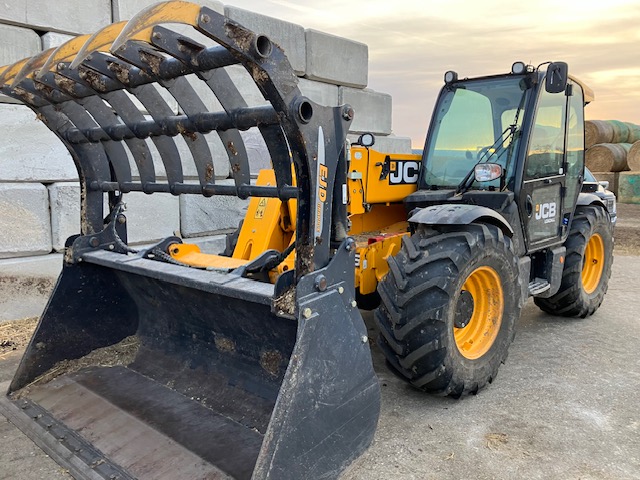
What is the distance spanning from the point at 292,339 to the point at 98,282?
5.39ft

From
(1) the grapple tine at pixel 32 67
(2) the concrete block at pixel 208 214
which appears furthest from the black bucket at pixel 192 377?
(2) the concrete block at pixel 208 214

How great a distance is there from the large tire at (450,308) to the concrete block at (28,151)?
12.4 feet

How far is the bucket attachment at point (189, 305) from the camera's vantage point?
2389 mm

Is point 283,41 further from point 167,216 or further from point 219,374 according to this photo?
point 219,374

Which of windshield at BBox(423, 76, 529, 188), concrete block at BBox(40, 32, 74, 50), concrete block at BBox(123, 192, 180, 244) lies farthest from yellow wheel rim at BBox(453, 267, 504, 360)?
concrete block at BBox(40, 32, 74, 50)

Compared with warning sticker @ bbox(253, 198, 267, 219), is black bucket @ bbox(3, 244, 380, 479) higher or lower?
lower

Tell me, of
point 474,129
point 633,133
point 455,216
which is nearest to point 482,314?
point 455,216

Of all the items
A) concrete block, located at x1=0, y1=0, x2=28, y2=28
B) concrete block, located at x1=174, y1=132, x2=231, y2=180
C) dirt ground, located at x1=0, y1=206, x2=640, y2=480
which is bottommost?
dirt ground, located at x1=0, y1=206, x2=640, y2=480

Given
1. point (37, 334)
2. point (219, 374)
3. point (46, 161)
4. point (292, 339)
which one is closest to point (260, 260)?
point (292, 339)

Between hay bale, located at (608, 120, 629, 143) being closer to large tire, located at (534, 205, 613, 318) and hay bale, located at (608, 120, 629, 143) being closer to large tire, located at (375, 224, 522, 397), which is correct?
large tire, located at (534, 205, 613, 318)

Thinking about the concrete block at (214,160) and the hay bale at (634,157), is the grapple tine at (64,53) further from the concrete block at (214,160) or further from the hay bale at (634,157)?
the hay bale at (634,157)

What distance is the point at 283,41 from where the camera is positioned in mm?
7492

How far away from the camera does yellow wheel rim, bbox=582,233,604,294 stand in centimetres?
565

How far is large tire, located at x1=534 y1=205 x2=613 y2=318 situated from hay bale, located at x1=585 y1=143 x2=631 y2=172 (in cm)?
1234
